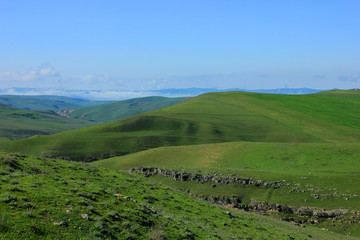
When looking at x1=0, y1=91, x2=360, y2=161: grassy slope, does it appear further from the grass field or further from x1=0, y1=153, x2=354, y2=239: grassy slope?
x1=0, y1=153, x2=354, y2=239: grassy slope

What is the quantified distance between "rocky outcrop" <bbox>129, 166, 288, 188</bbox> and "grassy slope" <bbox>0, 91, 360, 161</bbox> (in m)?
38.2

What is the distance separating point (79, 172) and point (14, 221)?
55.4ft

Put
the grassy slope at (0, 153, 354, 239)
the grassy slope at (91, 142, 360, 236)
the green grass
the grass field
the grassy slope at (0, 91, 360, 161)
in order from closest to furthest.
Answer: the grassy slope at (0, 153, 354, 239)
the grass field
the grassy slope at (91, 142, 360, 236)
the green grass
the grassy slope at (0, 91, 360, 161)

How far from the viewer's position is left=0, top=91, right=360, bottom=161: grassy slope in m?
94.5

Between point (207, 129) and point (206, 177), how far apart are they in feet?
211

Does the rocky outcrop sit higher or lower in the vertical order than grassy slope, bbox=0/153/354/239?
lower

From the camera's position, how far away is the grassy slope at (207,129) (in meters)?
94.5

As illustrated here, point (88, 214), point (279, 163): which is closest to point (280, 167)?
point (279, 163)

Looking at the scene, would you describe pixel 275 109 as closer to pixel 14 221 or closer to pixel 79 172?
pixel 79 172

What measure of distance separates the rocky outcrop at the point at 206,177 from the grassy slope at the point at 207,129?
125 ft

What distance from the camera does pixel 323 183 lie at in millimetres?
43875

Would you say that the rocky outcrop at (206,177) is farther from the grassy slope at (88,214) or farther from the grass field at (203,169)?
the grassy slope at (88,214)

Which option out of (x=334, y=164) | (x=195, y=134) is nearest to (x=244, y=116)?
(x=195, y=134)

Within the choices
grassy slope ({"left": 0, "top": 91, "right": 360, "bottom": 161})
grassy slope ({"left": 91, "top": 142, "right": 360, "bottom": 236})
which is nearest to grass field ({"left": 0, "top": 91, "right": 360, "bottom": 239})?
grassy slope ({"left": 91, "top": 142, "right": 360, "bottom": 236})
